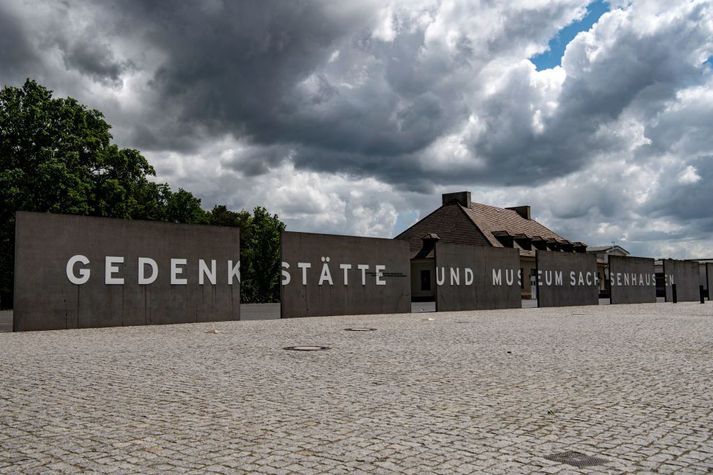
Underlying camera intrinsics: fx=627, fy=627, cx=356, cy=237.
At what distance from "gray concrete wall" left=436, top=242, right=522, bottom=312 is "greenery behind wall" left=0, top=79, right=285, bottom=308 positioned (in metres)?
18.4

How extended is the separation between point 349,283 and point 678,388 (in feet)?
63.0

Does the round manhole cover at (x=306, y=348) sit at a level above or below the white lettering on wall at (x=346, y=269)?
below

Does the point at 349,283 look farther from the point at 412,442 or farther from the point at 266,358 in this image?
the point at 412,442

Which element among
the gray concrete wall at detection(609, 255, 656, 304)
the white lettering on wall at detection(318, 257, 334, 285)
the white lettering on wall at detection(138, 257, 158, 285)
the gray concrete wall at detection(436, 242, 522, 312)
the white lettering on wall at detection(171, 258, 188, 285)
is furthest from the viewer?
the gray concrete wall at detection(609, 255, 656, 304)

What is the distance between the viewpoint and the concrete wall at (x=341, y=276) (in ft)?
79.6

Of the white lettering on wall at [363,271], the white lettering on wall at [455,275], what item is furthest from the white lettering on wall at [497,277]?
the white lettering on wall at [363,271]

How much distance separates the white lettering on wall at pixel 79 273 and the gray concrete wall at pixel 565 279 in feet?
84.0

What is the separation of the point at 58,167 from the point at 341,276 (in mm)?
16526

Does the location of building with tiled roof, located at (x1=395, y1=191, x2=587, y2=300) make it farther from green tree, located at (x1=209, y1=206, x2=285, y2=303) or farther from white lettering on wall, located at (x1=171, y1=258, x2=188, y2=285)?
white lettering on wall, located at (x1=171, y1=258, x2=188, y2=285)

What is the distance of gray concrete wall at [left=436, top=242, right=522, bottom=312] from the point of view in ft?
99.7

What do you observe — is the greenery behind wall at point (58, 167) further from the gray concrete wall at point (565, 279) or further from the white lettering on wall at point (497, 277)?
the gray concrete wall at point (565, 279)

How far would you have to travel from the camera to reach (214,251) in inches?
864

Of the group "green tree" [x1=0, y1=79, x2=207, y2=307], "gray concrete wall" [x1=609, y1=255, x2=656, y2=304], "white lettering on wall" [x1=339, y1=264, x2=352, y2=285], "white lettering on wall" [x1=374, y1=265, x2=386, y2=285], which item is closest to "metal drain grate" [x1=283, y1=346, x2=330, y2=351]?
"white lettering on wall" [x1=339, y1=264, x2=352, y2=285]

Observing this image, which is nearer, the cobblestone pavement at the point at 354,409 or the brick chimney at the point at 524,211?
the cobblestone pavement at the point at 354,409
